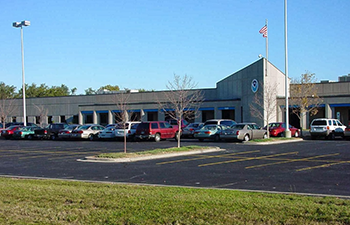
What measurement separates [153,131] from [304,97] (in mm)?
18842

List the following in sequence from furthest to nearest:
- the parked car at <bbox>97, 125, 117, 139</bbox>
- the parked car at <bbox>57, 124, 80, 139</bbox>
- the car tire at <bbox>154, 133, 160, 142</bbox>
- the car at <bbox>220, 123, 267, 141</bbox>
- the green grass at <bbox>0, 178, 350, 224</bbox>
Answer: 1. the parked car at <bbox>57, 124, 80, 139</bbox>
2. the parked car at <bbox>97, 125, 117, 139</bbox>
3. the car tire at <bbox>154, 133, 160, 142</bbox>
4. the car at <bbox>220, 123, 267, 141</bbox>
5. the green grass at <bbox>0, 178, 350, 224</bbox>

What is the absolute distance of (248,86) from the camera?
4834 cm

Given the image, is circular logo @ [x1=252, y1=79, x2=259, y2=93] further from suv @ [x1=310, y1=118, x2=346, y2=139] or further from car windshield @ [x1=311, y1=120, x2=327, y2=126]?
suv @ [x1=310, y1=118, x2=346, y2=139]

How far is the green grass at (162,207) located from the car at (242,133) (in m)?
19.6

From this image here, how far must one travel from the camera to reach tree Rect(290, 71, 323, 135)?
42.6 meters

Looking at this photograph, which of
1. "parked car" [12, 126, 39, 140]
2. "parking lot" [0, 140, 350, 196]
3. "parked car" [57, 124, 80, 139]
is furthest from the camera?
"parked car" [12, 126, 39, 140]

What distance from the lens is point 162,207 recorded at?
8109 millimetres

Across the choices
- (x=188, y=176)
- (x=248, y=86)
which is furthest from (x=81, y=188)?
(x=248, y=86)

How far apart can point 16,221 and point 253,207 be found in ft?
14.5

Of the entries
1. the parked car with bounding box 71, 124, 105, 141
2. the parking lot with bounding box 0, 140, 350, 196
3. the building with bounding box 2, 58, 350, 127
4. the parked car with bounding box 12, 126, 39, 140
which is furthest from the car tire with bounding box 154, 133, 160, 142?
the parked car with bounding box 12, 126, 39, 140

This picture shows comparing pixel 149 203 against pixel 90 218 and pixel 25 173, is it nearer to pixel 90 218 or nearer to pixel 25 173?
pixel 90 218

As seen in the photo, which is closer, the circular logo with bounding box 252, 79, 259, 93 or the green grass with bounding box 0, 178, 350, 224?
the green grass with bounding box 0, 178, 350, 224

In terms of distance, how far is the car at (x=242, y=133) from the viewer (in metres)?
29.3

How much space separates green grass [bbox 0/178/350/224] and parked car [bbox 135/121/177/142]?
22046 millimetres
